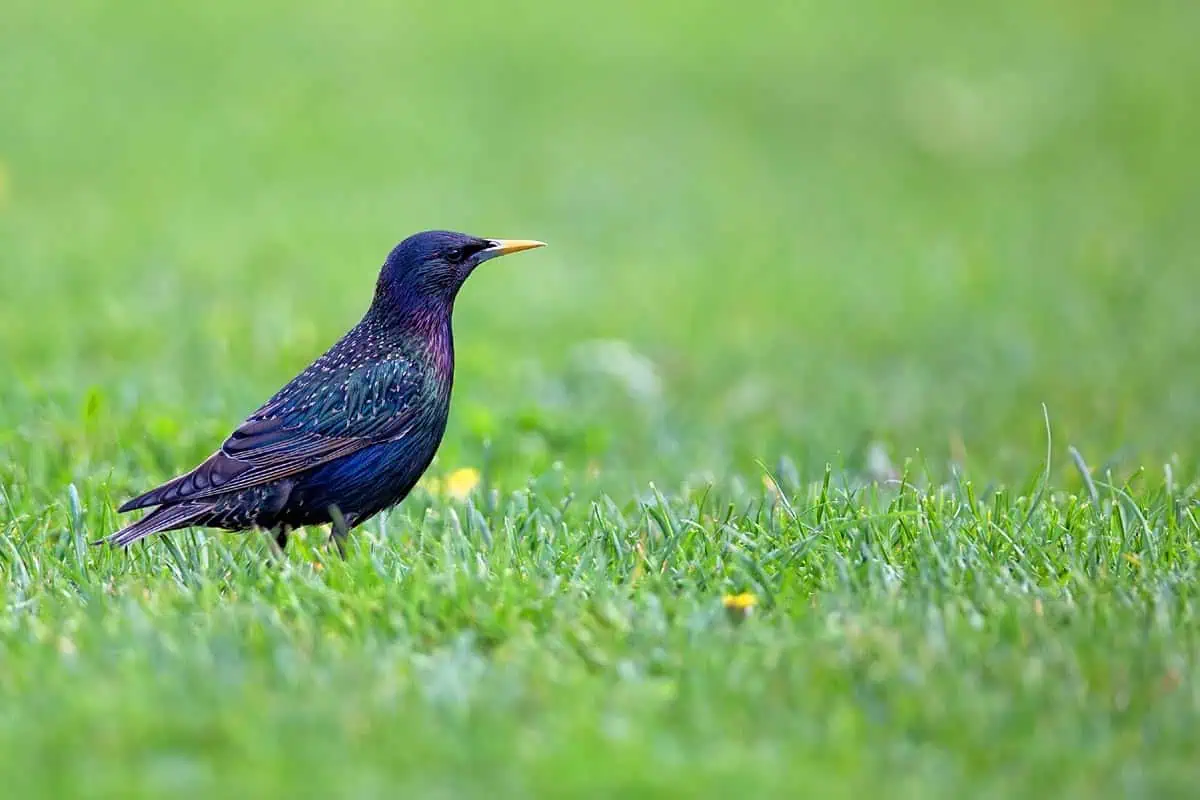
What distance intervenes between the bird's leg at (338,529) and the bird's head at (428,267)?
2.51 ft

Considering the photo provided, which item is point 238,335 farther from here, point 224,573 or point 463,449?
point 224,573

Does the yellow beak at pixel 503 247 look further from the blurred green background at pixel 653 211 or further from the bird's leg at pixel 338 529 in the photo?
the blurred green background at pixel 653 211

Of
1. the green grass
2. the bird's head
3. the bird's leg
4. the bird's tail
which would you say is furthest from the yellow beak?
the bird's tail

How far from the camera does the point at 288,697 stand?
3.51 metres

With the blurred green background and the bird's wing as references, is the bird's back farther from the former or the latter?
the blurred green background

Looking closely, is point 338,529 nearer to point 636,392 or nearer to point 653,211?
point 636,392

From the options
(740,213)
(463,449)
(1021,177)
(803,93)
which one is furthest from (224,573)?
(803,93)

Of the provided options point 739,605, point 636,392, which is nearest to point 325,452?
point 739,605

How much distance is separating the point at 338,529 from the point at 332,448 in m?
0.25

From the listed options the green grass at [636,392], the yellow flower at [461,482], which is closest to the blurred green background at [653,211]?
the green grass at [636,392]

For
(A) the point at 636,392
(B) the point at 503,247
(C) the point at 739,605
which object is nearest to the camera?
(C) the point at 739,605

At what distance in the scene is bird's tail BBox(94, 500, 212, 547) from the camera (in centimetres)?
472

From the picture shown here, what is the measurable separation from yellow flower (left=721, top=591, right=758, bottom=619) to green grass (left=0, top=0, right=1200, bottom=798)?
0.17 ft

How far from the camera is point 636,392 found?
27.3 ft
